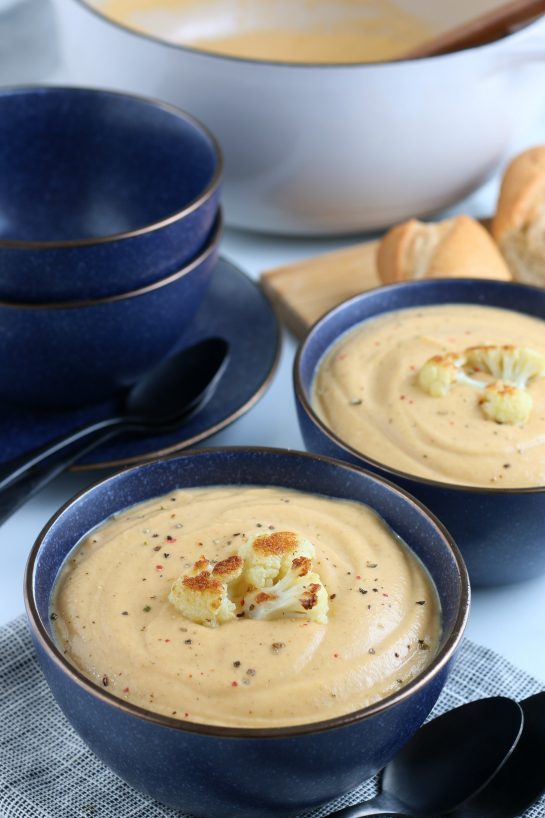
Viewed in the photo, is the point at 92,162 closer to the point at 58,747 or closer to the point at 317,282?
the point at 317,282

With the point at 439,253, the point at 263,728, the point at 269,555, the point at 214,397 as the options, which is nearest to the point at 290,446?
the point at 214,397

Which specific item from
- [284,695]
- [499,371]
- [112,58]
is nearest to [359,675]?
[284,695]

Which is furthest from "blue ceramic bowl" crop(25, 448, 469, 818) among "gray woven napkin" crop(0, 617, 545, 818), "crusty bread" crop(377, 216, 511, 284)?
"crusty bread" crop(377, 216, 511, 284)

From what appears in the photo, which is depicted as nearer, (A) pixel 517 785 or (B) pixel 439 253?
(A) pixel 517 785

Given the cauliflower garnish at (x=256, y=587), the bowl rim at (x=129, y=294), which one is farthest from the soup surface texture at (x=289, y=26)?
the cauliflower garnish at (x=256, y=587)

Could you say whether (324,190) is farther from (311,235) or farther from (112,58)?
(112,58)
